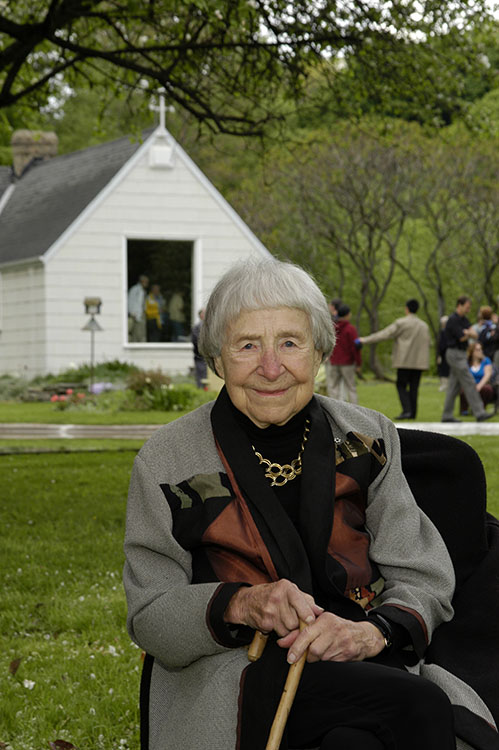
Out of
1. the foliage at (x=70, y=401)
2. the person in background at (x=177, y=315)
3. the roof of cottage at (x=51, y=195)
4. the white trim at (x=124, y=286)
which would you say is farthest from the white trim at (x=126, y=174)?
the foliage at (x=70, y=401)

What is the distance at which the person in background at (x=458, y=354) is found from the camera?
17.2 meters

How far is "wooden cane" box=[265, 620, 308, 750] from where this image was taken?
266 cm

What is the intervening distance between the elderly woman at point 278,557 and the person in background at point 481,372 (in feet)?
55.2

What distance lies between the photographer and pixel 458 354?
683 inches

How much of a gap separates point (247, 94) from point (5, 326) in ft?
58.7

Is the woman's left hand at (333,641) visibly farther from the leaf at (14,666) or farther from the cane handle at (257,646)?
the leaf at (14,666)

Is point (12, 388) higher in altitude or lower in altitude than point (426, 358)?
lower

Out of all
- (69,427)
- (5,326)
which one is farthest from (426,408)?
(5,326)

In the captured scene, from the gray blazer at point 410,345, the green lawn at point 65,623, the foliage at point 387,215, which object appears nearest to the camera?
the green lawn at point 65,623

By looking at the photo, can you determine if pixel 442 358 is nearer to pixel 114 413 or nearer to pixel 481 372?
pixel 481 372

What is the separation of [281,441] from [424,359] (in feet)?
48.9

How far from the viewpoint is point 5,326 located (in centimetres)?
2802

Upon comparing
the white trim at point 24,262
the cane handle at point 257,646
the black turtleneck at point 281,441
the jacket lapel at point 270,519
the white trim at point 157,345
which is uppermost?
the white trim at point 24,262

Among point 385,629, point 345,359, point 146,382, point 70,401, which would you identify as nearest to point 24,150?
point 70,401
